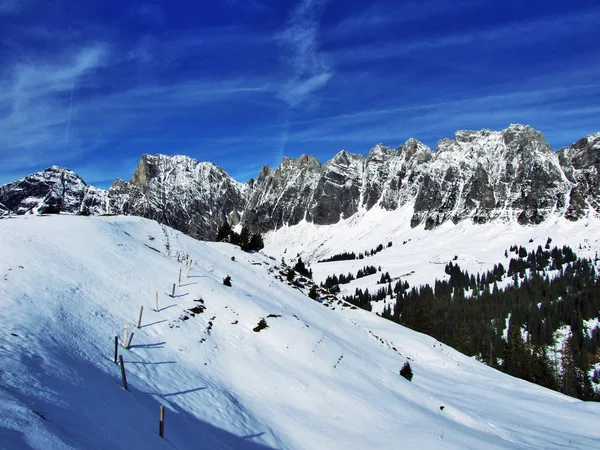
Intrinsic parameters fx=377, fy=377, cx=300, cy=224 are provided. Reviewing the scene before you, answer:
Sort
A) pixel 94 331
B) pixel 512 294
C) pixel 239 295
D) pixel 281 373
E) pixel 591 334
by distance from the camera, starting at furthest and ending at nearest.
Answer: pixel 512 294 < pixel 591 334 < pixel 239 295 < pixel 281 373 < pixel 94 331

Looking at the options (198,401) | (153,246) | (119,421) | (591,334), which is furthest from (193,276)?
(591,334)

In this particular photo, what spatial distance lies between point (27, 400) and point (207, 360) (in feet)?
43.8

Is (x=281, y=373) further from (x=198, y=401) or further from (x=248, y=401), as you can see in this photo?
(x=198, y=401)

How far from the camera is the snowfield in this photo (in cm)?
1237

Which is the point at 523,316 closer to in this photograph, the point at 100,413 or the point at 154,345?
the point at 154,345

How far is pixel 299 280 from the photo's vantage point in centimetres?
6869

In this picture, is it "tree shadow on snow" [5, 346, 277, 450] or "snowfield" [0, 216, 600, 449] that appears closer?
"tree shadow on snow" [5, 346, 277, 450]

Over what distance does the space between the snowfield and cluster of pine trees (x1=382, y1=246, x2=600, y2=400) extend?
6636 cm

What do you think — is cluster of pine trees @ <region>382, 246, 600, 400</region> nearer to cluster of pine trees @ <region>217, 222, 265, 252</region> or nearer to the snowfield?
cluster of pine trees @ <region>217, 222, 265, 252</region>

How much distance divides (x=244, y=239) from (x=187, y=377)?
6667cm

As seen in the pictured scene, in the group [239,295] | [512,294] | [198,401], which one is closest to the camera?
[198,401]

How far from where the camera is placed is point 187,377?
789 inches

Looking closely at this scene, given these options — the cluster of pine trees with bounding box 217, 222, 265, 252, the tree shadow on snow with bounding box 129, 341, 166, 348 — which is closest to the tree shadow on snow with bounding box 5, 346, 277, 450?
the tree shadow on snow with bounding box 129, 341, 166, 348

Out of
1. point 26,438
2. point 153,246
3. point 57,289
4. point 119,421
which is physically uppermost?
point 153,246
